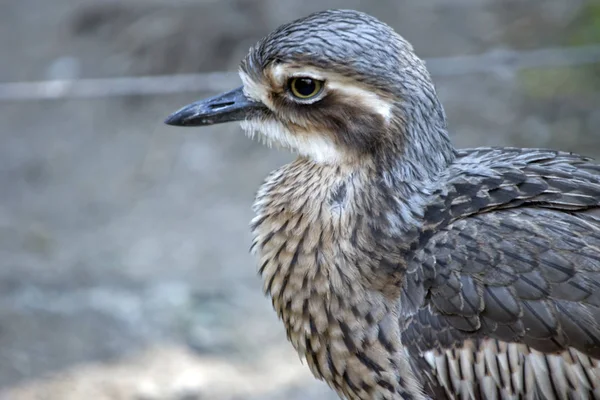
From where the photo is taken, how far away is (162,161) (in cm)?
611

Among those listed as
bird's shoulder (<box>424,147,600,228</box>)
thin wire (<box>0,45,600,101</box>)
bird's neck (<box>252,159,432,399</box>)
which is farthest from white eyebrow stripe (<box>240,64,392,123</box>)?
thin wire (<box>0,45,600,101</box>)

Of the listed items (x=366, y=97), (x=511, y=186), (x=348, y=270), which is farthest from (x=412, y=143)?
(x=348, y=270)

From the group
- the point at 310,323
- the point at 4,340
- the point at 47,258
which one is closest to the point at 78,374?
the point at 4,340

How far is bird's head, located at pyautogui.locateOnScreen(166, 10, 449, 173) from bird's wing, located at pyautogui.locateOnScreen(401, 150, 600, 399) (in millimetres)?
250

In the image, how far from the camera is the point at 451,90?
6613mm

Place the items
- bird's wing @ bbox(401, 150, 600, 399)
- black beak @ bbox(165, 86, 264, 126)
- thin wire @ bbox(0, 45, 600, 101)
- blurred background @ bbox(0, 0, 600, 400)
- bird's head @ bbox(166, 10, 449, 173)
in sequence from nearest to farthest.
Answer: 1. bird's wing @ bbox(401, 150, 600, 399)
2. bird's head @ bbox(166, 10, 449, 173)
3. black beak @ bbox(165, 86, 264, 126)
4. blurred background @ bbox(0, 0, 600, 400)
5. thin wire @ bbox(0, 45, 600, 101)

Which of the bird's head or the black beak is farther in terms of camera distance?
the black beak

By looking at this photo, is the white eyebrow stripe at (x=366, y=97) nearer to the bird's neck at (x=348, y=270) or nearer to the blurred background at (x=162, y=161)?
the bird's neck at (x=348, y=270)

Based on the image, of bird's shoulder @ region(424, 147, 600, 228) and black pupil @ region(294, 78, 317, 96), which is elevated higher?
black pupil @ region(294, 78, 317, 96)

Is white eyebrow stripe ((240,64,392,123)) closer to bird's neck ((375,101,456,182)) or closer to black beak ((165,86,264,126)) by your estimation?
bird's neck ((375,101,456,182))

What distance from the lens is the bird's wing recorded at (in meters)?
2.64

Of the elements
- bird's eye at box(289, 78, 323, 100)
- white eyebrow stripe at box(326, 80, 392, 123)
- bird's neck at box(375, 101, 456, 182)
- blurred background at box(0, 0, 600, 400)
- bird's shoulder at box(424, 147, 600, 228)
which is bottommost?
bird's shoulder at box(424, 147, 600, 228)

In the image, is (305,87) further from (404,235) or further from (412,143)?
(404,235)

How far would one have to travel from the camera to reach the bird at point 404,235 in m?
2.67
